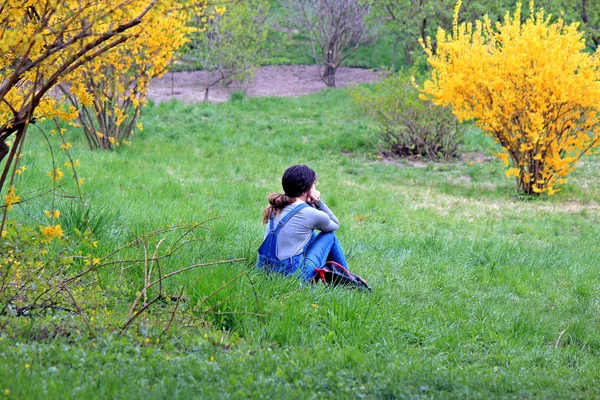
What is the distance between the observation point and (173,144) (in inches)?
482

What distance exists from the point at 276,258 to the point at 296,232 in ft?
0.74

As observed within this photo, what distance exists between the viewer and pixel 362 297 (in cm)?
443

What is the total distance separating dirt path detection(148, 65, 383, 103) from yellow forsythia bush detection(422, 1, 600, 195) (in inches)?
327

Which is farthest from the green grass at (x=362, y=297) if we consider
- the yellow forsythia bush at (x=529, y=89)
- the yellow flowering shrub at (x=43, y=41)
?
the yellow flowering shrub at (x=43, y=41)

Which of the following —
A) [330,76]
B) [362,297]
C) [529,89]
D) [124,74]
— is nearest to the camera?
[362,297]

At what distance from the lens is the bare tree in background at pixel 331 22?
20922 mm

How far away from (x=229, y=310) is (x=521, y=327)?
1.88 meters

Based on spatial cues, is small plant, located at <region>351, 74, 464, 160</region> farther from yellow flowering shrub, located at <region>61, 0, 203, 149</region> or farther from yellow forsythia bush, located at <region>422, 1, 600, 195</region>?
yellow flowering shrub, located at <region>61, 0, 203, 149</region>

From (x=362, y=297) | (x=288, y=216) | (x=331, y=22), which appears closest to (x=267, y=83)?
(x=331, y=22)

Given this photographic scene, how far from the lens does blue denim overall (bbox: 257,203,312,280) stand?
4.71m

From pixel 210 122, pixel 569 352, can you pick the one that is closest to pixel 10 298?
pixel 569 352

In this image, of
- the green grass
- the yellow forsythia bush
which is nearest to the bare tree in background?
the green grass

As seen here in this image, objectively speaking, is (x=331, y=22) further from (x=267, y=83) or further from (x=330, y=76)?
(x=267, y=83)

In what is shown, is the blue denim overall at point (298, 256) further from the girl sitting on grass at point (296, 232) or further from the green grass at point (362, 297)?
the green grass at point (362, 297)
